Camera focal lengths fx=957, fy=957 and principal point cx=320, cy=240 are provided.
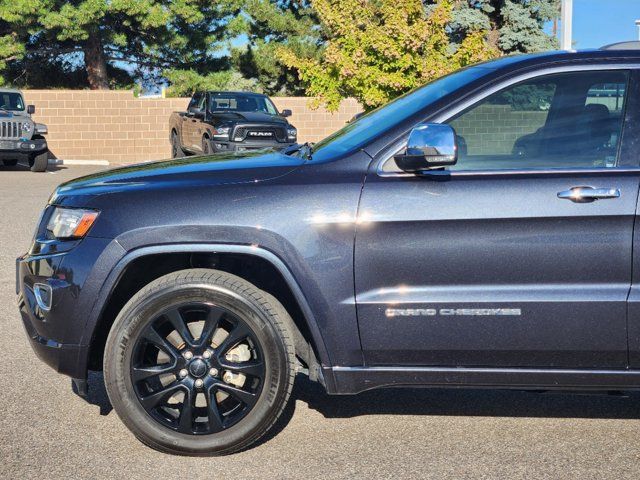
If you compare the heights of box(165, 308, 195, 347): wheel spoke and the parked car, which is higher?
box(165, 308, 195, 347): wheel spoke

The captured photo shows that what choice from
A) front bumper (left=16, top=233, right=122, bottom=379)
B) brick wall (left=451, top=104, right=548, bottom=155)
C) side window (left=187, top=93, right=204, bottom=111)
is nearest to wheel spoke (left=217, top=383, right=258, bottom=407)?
front bumper (left=16, top=233, right=122, bottom=379)

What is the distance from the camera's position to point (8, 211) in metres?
14.5

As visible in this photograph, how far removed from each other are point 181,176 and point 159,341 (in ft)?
2.46

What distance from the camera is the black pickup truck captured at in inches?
818

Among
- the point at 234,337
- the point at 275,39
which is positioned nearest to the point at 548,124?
the point at 234,337

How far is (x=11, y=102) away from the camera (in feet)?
75.1

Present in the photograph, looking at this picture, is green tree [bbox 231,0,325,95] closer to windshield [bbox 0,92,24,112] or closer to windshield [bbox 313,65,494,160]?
windshield [bbox 0,92,24,112]

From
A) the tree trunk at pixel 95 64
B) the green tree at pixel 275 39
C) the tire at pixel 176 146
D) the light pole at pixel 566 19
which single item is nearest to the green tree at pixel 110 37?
the tree trunk at pixel 95 64

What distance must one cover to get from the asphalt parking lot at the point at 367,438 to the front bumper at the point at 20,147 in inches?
698

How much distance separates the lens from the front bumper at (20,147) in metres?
22.3

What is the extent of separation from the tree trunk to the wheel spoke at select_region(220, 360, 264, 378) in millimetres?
30539

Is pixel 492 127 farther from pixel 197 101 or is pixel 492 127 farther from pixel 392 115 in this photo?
pixel 197 101

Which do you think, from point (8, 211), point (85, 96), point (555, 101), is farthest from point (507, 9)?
point (555, 101)

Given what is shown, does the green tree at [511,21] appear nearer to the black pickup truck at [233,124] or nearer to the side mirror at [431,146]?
the black pickup truck at [233,124]
